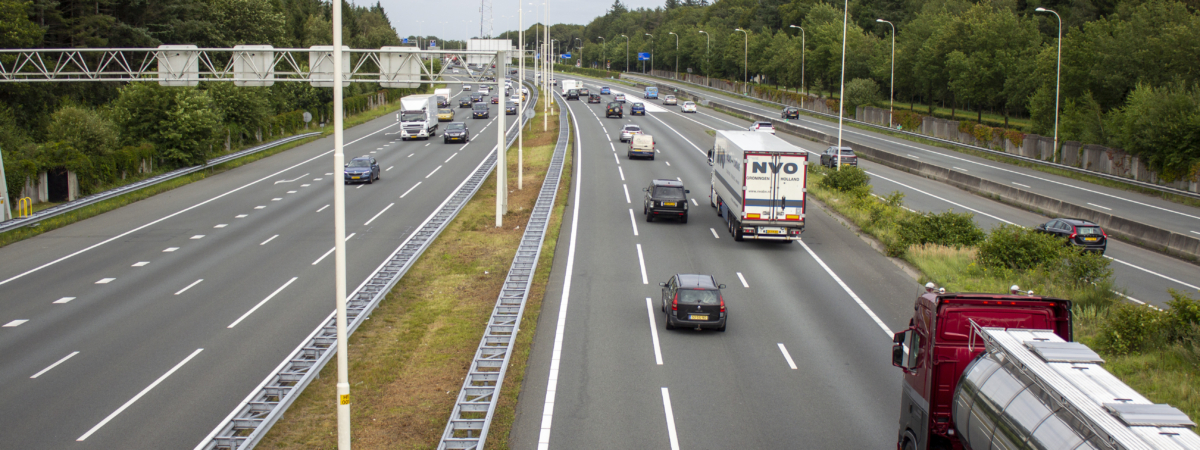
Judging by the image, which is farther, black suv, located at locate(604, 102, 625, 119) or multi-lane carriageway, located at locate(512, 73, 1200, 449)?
black suv, located at locate(604, 102, 625, 119)

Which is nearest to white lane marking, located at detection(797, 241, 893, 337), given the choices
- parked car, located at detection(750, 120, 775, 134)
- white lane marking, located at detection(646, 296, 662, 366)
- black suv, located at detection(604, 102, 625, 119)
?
white lane marking, located at detection(646, 296, 662, 366)

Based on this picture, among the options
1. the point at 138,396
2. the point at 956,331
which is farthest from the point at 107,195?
the point at 956,331

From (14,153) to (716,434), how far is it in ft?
134

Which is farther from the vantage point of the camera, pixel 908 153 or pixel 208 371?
pixel 908 153

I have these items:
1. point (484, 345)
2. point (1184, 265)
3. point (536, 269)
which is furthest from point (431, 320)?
point (1184, 265)

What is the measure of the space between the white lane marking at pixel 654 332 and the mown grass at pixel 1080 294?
888 centimetres

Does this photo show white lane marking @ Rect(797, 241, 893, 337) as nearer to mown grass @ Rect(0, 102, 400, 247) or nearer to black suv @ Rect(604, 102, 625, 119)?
mown grass @ Rect(0, 102, 400, 247)

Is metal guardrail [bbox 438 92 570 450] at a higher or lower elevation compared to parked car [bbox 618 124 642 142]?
lower

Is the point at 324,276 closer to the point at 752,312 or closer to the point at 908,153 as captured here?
the point at 752,312

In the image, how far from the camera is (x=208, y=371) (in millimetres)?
18141

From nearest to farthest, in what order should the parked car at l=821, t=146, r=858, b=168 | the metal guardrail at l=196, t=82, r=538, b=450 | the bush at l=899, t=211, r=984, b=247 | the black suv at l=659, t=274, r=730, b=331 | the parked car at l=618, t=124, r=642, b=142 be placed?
the metal guardrail at l=196, t=82, r=538, b=450 → the black suv at l=659, t=274, r=730, b=331 → the bush at l=899, t=211, r=984, b=247 → the parked car at l=821, t=146, r=858, b=168 → the parked car at l=618, t=124, r=642, b=142

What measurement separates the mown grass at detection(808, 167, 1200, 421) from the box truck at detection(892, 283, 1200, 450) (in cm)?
531

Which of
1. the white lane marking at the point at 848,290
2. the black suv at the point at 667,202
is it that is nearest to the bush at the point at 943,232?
the white lane marking at the point at 848,290

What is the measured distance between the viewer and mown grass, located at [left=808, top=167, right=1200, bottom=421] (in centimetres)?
1525
